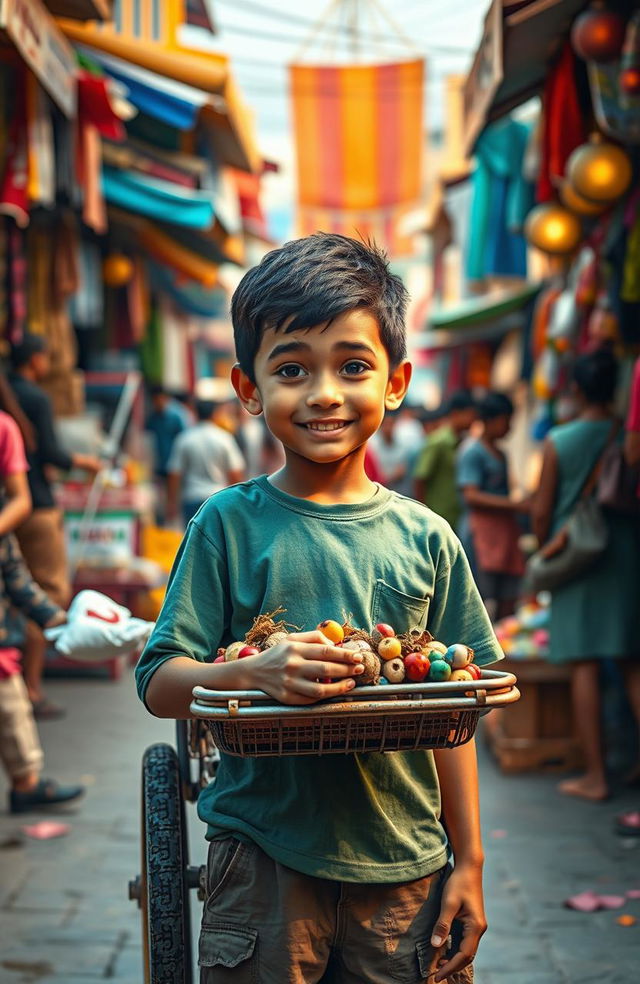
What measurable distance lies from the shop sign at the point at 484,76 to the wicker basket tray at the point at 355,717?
392 centimetres

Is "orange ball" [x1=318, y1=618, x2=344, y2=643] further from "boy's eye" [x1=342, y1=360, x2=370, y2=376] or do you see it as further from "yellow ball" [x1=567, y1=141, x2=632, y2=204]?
"yellow ball" [x1=567, y1=141, x2=632, y2=204]

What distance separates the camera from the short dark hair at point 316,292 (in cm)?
206

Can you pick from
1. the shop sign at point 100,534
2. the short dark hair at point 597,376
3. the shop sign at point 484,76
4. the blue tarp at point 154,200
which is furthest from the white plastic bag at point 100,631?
the blue tarp at point 154,200

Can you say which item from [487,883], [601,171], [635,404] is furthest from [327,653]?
[601,171]

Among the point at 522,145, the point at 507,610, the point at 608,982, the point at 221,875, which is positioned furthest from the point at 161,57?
the point at 221,875

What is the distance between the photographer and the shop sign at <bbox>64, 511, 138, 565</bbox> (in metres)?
8.91

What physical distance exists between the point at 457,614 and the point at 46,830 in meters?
3.33

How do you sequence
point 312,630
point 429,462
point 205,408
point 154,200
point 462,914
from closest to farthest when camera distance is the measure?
point 312,630
point 462,914
point 429,462
point 205,408
point 154,200

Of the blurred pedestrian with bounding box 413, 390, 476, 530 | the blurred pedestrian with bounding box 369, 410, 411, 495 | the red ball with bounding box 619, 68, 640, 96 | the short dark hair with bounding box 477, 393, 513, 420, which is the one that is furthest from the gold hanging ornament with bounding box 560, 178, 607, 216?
the blurred pedestrian with bounding box 369, 410, 411, 495

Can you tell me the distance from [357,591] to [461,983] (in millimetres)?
737

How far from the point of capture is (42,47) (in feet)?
21.1

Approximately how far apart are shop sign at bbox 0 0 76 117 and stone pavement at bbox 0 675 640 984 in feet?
11.4

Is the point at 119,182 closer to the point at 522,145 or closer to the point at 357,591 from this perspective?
the point at 522,145

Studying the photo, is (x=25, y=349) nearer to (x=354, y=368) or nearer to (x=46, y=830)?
(x=46, y=830)
